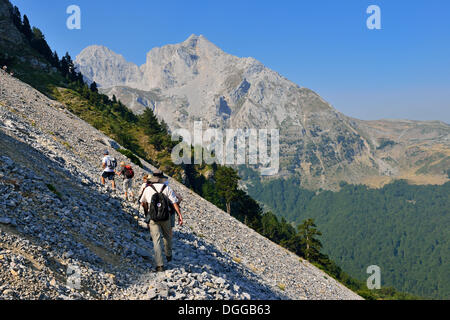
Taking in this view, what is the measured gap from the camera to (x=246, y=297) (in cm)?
1102

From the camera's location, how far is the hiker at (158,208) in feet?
36.1

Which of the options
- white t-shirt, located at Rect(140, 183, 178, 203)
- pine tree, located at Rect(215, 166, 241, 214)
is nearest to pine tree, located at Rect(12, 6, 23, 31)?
pine tree, located at Rect(215, 166, 241, 214)

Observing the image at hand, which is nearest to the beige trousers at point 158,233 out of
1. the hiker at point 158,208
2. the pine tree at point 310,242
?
the hiker at point 158,208

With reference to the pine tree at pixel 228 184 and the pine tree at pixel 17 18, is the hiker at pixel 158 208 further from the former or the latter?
the pine tree at pixel 17 18

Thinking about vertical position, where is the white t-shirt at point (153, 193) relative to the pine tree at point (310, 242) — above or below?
above

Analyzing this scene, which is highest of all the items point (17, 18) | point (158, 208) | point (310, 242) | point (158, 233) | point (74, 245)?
point (17, 18)

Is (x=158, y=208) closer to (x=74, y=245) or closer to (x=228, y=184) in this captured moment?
(x=74, y=245)

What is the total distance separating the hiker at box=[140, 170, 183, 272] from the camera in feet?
36.1

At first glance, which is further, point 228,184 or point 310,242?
point 310,242

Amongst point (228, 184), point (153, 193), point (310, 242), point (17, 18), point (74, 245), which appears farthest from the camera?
point (17, 18)

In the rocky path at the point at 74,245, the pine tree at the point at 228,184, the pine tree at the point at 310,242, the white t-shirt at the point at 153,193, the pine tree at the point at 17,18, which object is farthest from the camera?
the pine tree at the point at 17,18

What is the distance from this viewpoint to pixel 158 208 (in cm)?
1100

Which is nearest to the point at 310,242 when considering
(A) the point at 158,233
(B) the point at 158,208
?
(A) the point at 158,233
